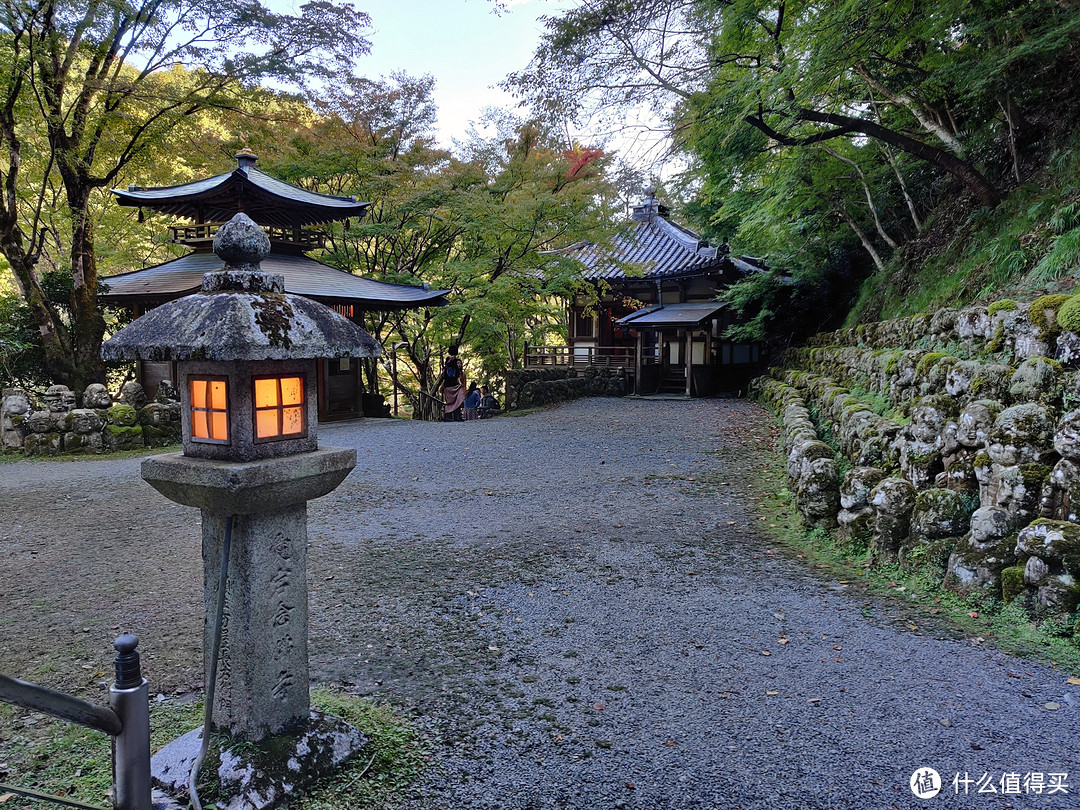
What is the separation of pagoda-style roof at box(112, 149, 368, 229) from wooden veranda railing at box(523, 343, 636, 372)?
8.65 m

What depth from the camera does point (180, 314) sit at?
262 cm

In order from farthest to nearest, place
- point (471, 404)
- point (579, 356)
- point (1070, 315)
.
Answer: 1. point (579, 356)
2. point (471, 404)
3. point (1070, 315)

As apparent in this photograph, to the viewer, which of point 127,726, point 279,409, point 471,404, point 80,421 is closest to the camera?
point 127,726

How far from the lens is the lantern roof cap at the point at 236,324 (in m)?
2.47

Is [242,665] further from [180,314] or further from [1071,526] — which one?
[1071,526]

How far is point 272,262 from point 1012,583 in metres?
14.9

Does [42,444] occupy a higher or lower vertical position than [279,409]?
lower

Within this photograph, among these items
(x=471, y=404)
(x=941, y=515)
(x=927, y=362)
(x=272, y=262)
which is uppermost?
(x=272, y=262)

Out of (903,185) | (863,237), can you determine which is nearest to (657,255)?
(863,237)

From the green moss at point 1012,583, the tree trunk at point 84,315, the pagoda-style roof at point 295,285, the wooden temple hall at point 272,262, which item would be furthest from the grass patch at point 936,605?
the tree trunk at point 84,315

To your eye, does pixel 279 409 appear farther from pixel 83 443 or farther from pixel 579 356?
pixel 579 356

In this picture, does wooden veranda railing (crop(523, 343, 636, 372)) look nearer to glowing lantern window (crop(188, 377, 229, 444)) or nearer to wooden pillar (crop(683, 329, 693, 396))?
wooden pillar (crop(683, 329, 693, 396))

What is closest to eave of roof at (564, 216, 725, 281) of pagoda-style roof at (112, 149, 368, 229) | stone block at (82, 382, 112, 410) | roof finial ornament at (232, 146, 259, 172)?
pagoda-style roof at (112, 149, 368, 229)

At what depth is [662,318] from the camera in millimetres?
19047
